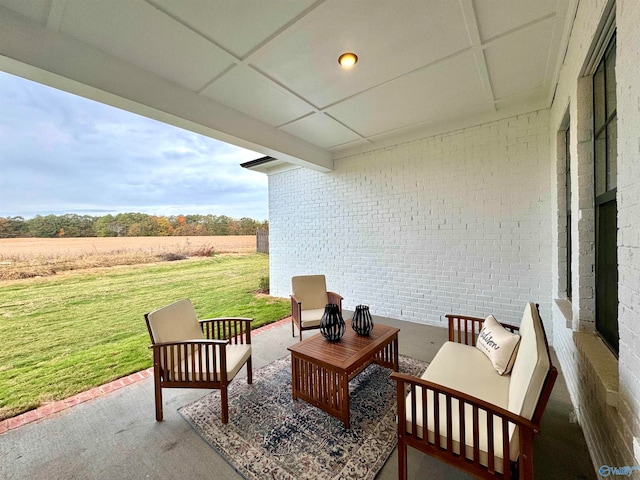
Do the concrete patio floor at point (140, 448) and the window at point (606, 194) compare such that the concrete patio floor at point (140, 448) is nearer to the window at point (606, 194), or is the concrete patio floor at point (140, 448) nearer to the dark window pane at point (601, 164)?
the window at point (606, 194)

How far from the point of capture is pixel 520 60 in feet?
7.59

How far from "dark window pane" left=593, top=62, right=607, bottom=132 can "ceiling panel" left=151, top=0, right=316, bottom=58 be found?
201 cm

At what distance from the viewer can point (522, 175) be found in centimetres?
323

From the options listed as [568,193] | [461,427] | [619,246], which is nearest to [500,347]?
[461,427]

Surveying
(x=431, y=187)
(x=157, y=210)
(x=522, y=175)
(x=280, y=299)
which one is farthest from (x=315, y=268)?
(x=522, y=175)

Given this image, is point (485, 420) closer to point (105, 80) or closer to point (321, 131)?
point (105, 80)

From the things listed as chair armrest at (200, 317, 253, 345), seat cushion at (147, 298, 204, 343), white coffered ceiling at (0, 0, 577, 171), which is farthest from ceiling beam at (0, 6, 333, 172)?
chair armrest at (200, 317, 253, 345)

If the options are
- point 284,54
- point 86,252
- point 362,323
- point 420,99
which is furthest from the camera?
point 86,252

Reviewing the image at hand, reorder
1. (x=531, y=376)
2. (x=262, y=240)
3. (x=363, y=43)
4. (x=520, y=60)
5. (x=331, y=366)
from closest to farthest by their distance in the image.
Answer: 1. (x=531, y=376)
2. (x=331, y=366)
3. (x=363, y=43)
4. (x=520, y=60)
5. (x=262, y=240)

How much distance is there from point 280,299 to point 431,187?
4030 millimetres

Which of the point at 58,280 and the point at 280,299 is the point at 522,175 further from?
the point at 58,280

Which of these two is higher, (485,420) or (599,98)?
(599,98)

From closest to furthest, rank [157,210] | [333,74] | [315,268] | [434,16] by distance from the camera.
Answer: [434,16] → [333,74] → [157,210] → [315,268]

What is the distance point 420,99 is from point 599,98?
1.64 metres
